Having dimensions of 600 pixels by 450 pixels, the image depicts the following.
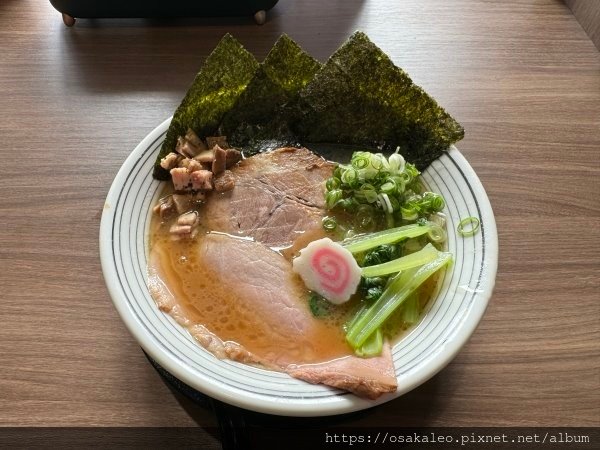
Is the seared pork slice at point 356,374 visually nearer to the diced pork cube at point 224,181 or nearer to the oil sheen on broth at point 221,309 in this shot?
the oil sheen on broth at point 221,309

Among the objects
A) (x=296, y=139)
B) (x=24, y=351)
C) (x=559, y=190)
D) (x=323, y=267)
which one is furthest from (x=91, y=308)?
(x=559, y=190)

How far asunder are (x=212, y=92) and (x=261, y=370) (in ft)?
2.76

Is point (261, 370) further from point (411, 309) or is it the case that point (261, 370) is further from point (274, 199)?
point (274, 199)

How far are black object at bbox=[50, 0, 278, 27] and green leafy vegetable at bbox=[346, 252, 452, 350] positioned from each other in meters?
1.34

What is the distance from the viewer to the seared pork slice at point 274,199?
167cm

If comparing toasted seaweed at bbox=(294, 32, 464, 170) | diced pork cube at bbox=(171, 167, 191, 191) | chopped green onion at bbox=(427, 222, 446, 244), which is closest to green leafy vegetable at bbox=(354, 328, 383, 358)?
chopped green onion at bbox=(427, 222, 446, 244)

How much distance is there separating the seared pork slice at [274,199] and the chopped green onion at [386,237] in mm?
154

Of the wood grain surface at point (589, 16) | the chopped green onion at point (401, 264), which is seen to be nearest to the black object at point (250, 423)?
the chopped green onion at point (401, 264)

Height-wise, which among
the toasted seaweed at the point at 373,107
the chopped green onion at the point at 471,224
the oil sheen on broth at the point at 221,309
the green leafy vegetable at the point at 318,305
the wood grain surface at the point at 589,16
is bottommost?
the oil sheen on broth at the point at 221,309

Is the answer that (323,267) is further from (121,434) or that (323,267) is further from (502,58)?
(502,58)

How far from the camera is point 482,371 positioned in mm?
1511

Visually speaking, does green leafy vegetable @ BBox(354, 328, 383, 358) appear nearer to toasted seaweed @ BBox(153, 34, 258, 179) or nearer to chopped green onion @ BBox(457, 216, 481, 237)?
chopped green onion @ BBox(457, 216, 481, 237)

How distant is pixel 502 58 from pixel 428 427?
1584mm

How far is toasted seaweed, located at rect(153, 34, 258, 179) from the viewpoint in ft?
5.43
